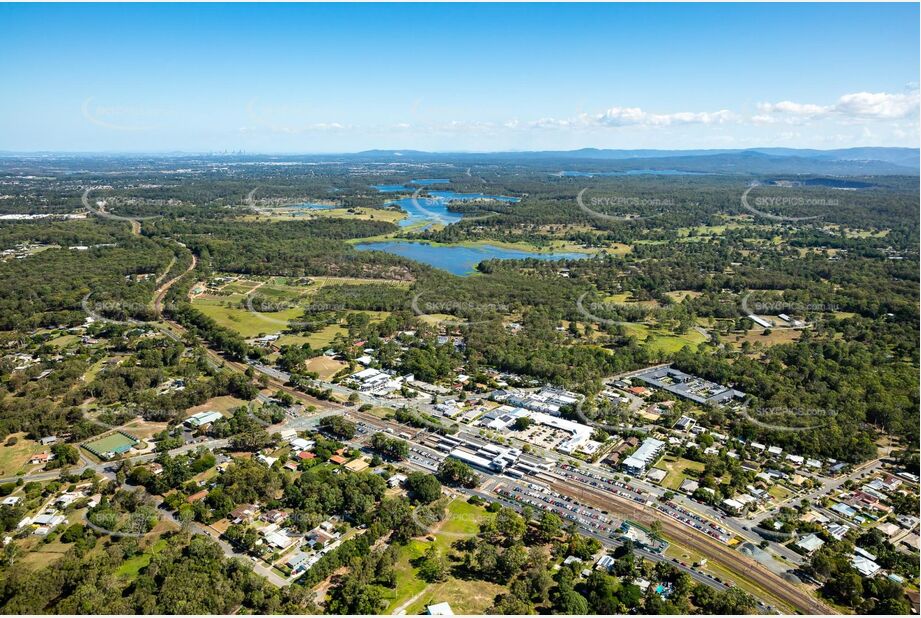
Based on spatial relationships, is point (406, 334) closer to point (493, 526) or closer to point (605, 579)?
point (493, 526)

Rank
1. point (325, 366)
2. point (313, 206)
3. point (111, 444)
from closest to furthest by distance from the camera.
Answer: point (111, 444) → point (325, 366) → point (313, 206)

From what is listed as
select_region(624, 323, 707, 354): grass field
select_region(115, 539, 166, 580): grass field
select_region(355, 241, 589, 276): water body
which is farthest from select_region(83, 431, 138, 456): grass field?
select_region(355, 241, 589, 276): water body

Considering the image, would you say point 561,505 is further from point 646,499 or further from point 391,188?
point 391,188

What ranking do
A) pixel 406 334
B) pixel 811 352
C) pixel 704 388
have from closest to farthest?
pixel 704 388, pixel 811 352, pixel 406 334

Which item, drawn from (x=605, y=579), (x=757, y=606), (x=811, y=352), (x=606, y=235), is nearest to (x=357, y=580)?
(x=605, y=579)

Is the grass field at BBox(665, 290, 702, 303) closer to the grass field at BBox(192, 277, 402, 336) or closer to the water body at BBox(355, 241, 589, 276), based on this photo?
the water body at BBox(355, 241, 589, 276)

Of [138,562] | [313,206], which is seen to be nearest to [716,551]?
[138,562]
